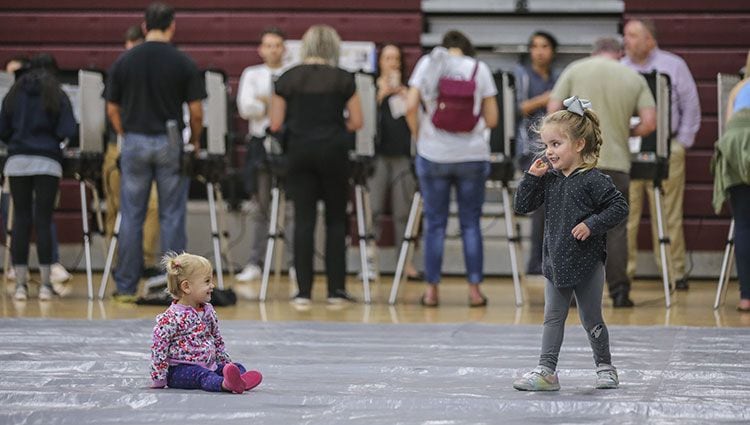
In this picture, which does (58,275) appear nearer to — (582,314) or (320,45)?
(320,45)

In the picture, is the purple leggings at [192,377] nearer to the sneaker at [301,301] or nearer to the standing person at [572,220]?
the standing person at [572,220]

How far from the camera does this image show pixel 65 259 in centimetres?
1205

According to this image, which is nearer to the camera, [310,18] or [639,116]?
[639,116]

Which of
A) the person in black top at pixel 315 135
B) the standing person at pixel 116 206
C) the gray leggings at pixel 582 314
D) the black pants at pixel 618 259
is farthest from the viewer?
the standing person at pixel 116 206

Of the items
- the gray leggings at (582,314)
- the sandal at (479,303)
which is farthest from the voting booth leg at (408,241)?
the gray leggings at (582,314)

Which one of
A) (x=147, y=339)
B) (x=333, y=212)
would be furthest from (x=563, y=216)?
(x=333, y=212)

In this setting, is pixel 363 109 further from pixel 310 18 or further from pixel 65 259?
pixel 65 259

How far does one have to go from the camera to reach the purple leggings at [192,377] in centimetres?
490

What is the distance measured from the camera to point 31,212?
9.42 m

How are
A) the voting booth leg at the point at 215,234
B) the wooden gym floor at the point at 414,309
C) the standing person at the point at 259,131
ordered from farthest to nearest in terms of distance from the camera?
the standing person at the point at 259,131 < the voting booth leg at the point at 215,234 < the wooden gym floor at the point at 414,309

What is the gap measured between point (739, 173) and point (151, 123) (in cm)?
370

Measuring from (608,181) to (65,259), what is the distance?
25.8ft

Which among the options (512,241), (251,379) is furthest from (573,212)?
(512,241)

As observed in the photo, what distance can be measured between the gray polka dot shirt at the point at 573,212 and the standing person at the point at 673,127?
16.8ft
